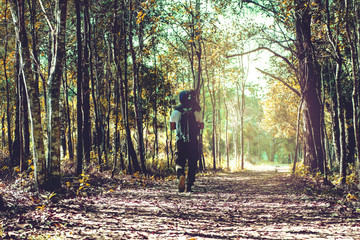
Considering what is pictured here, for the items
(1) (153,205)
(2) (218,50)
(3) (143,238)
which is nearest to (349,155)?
(2) (218,50)

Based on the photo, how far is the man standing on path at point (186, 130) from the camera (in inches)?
298

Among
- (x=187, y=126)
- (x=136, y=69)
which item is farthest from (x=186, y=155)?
(x=136, y=69)

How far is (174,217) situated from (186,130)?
3.09 meters

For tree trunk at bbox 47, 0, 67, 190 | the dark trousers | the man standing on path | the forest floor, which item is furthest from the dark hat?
tree trunk at bbox 47, 0, 67, 190

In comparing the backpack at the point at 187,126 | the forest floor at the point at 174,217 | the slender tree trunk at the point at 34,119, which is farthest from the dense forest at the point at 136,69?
the backpack at the point at 187,126

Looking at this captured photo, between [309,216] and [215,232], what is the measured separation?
2.00 m

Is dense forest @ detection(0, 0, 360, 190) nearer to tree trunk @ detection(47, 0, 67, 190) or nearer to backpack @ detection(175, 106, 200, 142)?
tree trunk @ detection(47, 0, 67, 190)

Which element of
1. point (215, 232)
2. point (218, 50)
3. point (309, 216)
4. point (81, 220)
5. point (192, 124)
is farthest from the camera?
point (218, 50)

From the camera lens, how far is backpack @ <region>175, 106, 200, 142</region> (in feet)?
24.7

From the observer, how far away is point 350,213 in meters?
4.96

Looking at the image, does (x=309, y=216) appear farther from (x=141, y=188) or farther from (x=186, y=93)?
(x=141, y=188)

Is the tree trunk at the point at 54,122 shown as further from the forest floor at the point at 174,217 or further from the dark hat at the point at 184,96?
the dark hat at the point at 184,96

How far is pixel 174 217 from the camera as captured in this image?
477 cm

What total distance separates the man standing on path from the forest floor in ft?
3.15
